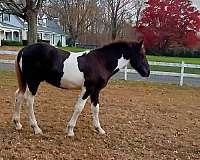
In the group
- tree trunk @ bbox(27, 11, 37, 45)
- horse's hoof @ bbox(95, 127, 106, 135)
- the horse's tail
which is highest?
tree trunk @ bbox(27, 11, 37, 45)

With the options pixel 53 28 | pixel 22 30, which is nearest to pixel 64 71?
pixel 22 30

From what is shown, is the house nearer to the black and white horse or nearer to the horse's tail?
the horse's tail

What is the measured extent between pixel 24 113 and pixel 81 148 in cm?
254

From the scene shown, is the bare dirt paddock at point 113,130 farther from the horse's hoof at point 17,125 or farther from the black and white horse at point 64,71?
the black and white horse at point 64,71

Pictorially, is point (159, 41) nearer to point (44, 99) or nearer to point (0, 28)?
point (0, 28)

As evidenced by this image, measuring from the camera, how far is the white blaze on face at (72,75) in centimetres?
596

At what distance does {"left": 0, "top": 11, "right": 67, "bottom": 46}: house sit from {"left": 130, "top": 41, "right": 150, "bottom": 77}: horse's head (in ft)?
125

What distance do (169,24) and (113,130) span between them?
1447 inches

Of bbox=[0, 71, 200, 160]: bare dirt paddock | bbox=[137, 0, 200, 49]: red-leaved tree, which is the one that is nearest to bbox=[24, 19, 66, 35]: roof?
bbox=[137, 0, 200, 49]: red-leaved tree

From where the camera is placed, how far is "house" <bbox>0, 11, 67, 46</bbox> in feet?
166

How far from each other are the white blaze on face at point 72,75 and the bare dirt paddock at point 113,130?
0.91m

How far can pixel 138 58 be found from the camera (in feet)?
21.1

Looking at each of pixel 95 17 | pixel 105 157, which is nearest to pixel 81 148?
pixel 105 157

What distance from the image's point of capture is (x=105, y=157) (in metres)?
5.12
